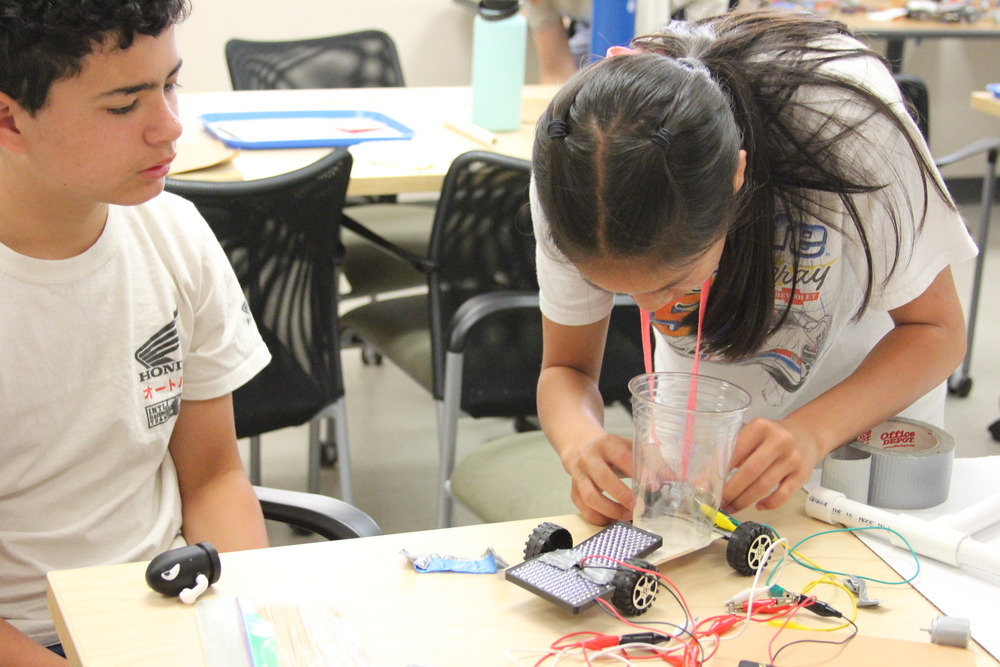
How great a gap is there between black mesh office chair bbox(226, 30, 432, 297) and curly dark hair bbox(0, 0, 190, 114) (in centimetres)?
164

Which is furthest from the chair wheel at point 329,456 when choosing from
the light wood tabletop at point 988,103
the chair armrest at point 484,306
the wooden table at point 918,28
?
the wooden table at point 918,28

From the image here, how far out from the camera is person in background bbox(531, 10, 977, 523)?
35.9 inches

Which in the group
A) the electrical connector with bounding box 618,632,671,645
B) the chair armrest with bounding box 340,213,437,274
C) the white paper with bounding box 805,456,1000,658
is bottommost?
the chair armrest with bounding box 340,213,437,274

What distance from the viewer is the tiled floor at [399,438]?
259 cm

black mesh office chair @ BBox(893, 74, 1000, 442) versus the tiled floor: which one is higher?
black mesh office chair @ BBox(893, 74, 1000, 442)

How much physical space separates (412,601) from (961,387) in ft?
9.27

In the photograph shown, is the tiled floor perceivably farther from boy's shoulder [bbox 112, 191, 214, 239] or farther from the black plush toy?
the black plush toy

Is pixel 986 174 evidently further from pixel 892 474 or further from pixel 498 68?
pixel 892 474

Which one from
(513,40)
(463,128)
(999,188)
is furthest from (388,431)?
(999,188)

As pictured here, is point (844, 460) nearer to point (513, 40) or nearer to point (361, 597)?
point (361, 597)

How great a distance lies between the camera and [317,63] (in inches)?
137

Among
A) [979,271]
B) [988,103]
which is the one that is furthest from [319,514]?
[988,103]

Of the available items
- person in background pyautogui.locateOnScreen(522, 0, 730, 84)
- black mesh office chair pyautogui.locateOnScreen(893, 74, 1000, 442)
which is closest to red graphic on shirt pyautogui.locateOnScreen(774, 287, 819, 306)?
person in background pyautogui.locateOnScreen(522, 0, 730, 84)

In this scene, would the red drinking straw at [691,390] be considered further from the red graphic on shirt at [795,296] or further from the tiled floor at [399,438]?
the tiled floor at [399,438]
